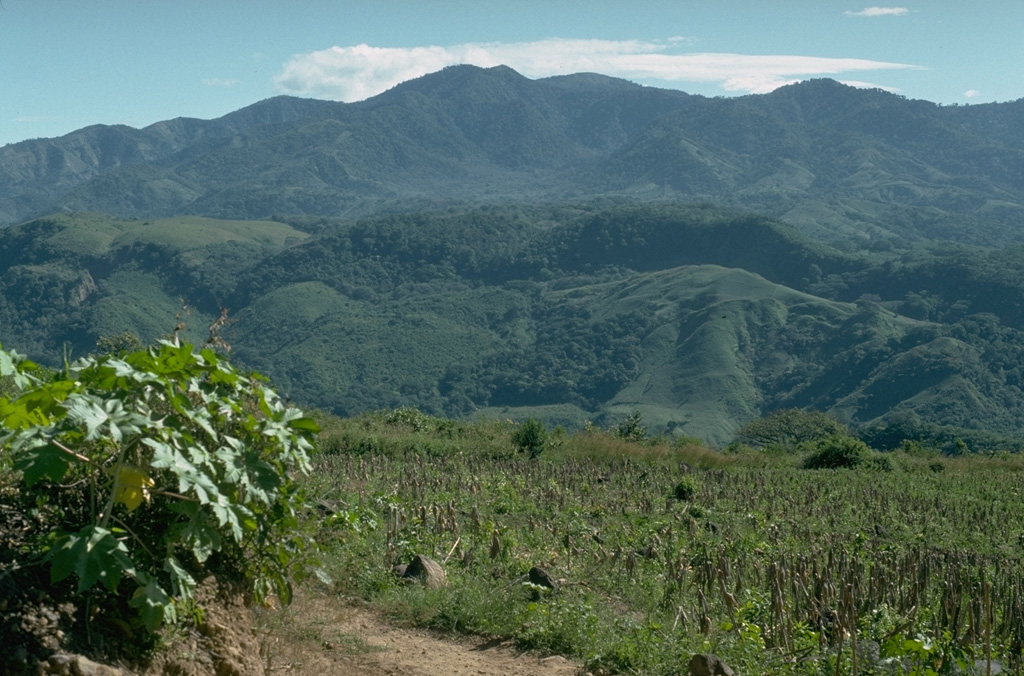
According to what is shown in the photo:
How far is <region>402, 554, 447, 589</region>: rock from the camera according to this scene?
6.09m

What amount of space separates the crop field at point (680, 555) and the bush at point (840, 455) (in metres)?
1.60

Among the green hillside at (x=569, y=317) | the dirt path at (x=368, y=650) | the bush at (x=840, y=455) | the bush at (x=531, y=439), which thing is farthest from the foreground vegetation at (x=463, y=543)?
the green hillside at (x=569, y=317)

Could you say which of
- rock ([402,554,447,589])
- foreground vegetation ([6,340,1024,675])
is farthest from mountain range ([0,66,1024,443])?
rock ([402,554,447,589])

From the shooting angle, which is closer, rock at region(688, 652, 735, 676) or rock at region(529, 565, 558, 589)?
rock at region(688, 652, 735, 676)

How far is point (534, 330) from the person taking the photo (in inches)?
5374

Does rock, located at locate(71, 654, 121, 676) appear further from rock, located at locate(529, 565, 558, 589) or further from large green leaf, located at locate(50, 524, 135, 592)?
rock, located at locate(529, 565, 558, 589)

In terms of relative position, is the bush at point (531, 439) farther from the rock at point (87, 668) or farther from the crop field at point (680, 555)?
the rock at point (87, 668)

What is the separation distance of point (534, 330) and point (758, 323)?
33903mm

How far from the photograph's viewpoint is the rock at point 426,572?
6.09 m

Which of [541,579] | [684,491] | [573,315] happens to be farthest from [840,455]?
[573,315]

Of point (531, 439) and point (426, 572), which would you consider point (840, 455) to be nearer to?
point (531, 439)

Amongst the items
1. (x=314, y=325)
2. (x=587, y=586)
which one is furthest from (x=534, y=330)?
(x=587, y=586)

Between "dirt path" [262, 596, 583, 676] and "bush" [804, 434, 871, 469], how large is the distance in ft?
46.7

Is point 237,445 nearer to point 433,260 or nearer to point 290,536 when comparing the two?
point 290,536
